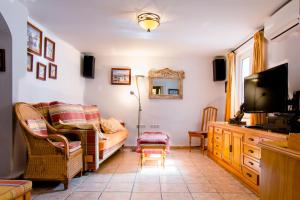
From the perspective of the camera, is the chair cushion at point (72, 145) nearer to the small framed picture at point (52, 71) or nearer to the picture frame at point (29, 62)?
the picture frame at point (29, 62)

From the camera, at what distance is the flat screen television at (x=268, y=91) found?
247cm

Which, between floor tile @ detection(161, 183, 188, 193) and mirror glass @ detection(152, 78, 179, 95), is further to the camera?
mirror glass @ detection(152, 78, 179, 95)

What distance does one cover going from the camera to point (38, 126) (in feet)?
9.35

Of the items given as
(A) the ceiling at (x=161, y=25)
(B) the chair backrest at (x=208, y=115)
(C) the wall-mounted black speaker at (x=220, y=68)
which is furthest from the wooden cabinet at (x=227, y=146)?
(C) the wall-mounted black speaker at (x=220, y=68)

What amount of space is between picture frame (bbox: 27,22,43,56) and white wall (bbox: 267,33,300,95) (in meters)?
3.69

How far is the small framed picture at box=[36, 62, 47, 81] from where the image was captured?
3.43 m

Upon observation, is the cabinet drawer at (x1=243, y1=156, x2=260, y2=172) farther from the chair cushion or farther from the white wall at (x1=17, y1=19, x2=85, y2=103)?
the white wall at (x1=17, y1=19, x2=85, y2=103)

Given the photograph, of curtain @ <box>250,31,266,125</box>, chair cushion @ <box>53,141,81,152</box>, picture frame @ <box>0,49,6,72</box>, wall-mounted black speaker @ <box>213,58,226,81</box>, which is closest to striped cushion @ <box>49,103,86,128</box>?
chair cushion @ <box>53,141,81,152</box>

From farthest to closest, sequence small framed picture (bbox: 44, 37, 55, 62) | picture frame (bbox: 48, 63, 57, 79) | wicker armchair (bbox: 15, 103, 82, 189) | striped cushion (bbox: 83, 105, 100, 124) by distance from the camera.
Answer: striped cushion (bbox: 83, 105, 100, 124) → picture frame (bbox: 48, 63, 57, 79) → small framed picture (bbox: 44, 37, 55, 62) → wicker armchair (bbox: 15, 103, 82, 189)

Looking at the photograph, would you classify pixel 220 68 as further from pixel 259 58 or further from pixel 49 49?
pixel 49 49

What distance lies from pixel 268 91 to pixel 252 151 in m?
0.81

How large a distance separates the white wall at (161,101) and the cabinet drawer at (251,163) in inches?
105

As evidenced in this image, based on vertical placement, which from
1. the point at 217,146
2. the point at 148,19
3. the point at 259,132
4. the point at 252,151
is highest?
the point at 148,19

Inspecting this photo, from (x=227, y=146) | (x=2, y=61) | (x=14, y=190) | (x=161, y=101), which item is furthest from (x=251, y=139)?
(x=2, y=61)
